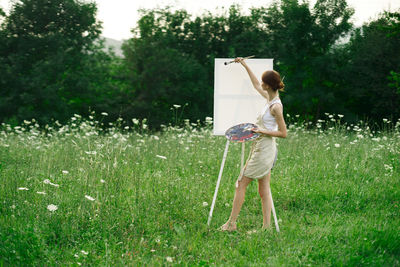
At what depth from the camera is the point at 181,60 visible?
21531 millimetres

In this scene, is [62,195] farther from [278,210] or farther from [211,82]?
[211,82]

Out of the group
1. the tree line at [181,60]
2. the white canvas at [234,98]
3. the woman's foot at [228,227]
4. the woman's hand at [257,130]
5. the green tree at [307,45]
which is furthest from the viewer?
the green tree at [307,45]

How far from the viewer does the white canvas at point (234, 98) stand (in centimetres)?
521

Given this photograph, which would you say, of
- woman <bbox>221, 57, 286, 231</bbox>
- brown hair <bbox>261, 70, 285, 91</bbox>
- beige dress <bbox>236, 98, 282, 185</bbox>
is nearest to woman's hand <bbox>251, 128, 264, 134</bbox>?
woman <bbox>221, 57, 286, 231</bbox>

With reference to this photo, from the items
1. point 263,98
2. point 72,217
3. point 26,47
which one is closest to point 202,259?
point 72,217

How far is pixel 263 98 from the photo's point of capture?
527 cm

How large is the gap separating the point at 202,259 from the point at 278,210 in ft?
6.60

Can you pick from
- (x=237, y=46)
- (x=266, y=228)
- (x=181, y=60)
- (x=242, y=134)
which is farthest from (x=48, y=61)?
(x=266, y=228)

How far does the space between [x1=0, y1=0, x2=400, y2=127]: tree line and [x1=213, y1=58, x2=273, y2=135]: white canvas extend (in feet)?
49.0

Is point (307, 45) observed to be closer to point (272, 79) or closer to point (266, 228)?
point (272, 79)

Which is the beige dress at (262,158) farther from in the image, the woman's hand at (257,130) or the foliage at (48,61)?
the foliage at (48,61)

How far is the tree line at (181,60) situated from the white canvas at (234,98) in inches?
588

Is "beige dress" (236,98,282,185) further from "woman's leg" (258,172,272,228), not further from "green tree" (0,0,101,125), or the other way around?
"green tree" (0,0,101,125)

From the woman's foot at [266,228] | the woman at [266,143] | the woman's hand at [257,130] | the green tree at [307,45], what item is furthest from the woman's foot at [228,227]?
the green tree at [307,45]
